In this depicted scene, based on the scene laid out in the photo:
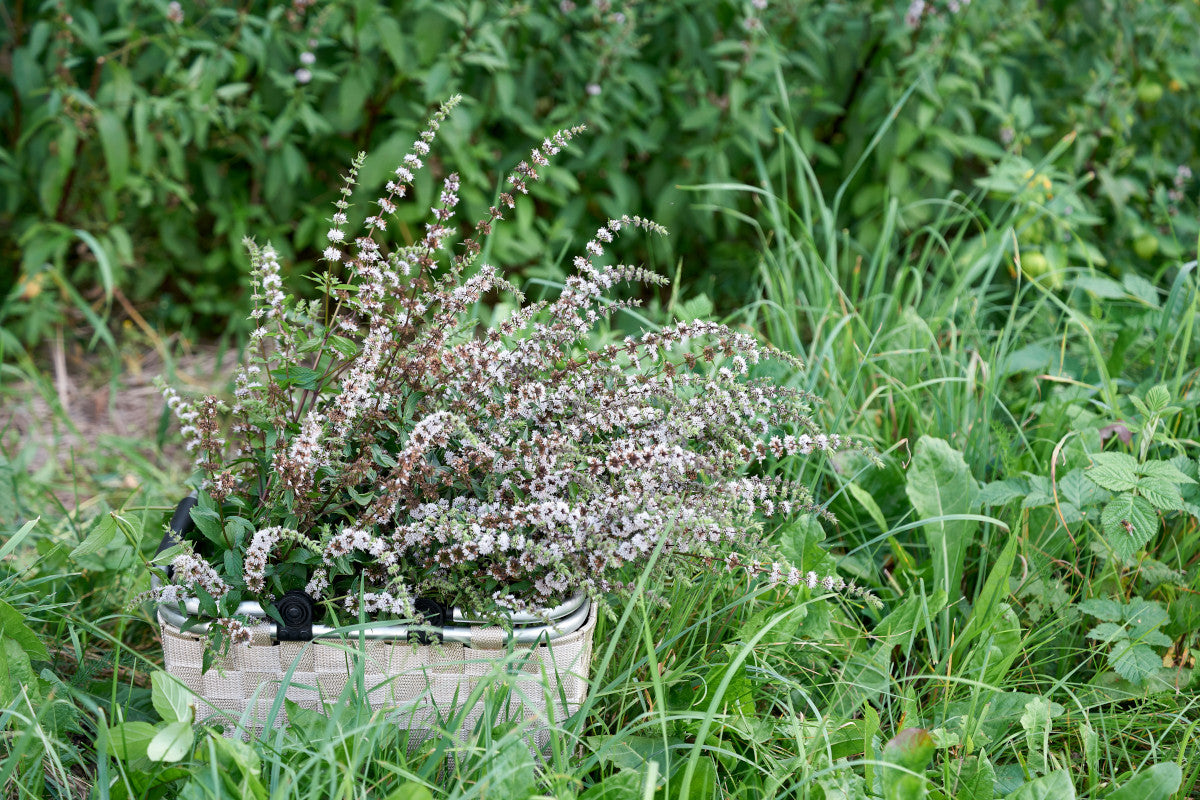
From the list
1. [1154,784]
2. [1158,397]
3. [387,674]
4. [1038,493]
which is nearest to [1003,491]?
[1038,493]

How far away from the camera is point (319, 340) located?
144cm

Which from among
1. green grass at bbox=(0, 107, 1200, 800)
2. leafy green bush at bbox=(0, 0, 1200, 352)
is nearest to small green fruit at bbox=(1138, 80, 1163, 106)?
leafy green bush at bbox=(0, 0, 1200, 352)

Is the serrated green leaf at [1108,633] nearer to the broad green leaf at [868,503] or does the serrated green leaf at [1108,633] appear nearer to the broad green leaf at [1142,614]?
the broad green leaf at [1142,614]

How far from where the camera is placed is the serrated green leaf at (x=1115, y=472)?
5.29 ft

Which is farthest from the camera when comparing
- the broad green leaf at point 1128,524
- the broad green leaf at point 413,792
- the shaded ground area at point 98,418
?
the shaded ground area at point 98,418

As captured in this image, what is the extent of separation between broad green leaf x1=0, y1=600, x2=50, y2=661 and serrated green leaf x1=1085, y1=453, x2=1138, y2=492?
1721 millimetres

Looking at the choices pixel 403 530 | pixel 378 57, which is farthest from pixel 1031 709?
pixel 378 57

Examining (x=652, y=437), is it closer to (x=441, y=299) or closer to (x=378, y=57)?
(x=441, y=299)

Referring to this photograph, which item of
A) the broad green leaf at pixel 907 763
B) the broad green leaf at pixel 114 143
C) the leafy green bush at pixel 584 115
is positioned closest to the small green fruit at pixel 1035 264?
the leafy green bush at pixel 584 115

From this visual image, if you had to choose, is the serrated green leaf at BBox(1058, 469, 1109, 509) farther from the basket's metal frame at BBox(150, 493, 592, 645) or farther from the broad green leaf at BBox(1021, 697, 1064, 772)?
the basket's metal frame at BBox(150, 493, 592, 645)

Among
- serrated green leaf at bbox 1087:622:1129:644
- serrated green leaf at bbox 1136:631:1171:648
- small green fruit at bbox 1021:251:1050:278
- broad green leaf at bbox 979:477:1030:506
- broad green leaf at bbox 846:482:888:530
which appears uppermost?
small green fruit at bbox 1021:251:1050:278

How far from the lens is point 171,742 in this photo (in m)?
1.21

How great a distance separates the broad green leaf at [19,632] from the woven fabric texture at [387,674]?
0.27 metres

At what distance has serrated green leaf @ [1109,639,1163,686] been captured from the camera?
162 cm
